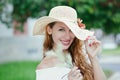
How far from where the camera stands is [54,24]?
333cm

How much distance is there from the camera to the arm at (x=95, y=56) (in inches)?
129

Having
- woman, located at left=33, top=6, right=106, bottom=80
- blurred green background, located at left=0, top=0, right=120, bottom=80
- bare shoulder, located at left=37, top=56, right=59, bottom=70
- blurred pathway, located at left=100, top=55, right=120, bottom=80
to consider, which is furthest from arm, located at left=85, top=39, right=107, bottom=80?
blurred pathway, located at left=100, top=55, right=120, bottom=80

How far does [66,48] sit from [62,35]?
0.11 meters

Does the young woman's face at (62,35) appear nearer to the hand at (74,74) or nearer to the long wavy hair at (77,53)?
the long wavy hair at (77,53)

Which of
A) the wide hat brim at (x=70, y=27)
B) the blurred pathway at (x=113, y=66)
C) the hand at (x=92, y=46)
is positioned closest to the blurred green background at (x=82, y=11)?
the blurred pathway at (x=113, y=66)

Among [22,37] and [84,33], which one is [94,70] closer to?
[84,33]

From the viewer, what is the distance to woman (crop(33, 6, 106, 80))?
3.20 meters

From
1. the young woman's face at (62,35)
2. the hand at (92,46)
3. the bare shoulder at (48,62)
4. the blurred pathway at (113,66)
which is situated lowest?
the blurred pathway at (113,66)

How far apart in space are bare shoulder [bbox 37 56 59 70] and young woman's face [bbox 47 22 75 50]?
11 centimetres

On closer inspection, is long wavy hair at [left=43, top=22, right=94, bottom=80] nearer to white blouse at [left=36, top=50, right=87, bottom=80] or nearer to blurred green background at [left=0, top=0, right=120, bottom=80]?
white blouse at [left=36, top=50, right=87, bottom=80]

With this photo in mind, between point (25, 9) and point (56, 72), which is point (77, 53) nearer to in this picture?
point (56, 72)

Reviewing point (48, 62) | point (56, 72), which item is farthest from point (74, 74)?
point (48, 62)

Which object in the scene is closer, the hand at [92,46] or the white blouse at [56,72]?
the white blouse at [56,72]

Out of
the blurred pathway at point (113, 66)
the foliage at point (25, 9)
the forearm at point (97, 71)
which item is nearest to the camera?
the forearm at point (97, 71)
